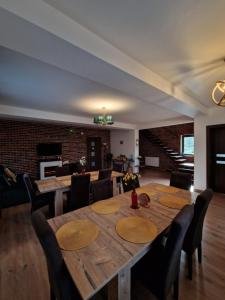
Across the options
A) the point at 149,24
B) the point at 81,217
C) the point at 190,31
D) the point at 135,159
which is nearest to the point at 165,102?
the point at 190,31

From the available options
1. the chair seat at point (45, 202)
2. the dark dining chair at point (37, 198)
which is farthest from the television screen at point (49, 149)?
the chair seat at point (45, 202)

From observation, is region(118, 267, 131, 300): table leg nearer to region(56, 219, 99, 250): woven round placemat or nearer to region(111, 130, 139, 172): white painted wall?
region(56, 219, 99, 250): woven round placemat

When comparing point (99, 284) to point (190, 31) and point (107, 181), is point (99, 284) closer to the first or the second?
point (107, 181)

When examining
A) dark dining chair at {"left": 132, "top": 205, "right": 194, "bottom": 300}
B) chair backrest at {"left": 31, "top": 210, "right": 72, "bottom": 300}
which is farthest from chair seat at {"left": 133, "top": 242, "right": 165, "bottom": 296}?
chair backrest at {"left": 31, "top": 210, "right": 72, "bottom": 300}

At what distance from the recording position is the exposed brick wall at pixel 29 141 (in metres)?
5.39

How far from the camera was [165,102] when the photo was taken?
9.70ft

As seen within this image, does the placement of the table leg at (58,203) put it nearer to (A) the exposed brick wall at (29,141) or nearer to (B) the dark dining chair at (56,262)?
(B) the dark dining chair at (56,262)

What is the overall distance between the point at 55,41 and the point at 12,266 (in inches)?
101

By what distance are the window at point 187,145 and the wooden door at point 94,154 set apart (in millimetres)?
4526

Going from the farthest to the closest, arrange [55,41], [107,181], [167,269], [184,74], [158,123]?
[158,123] → [107,181] → [184,74] → [55,41] → [167,269]

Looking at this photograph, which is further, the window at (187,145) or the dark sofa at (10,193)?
the window at (187,145)

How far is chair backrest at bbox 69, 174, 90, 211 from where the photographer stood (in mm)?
2742

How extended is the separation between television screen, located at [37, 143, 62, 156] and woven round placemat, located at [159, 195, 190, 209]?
5.33 metres

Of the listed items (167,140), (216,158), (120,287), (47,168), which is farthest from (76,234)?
(167,140)
